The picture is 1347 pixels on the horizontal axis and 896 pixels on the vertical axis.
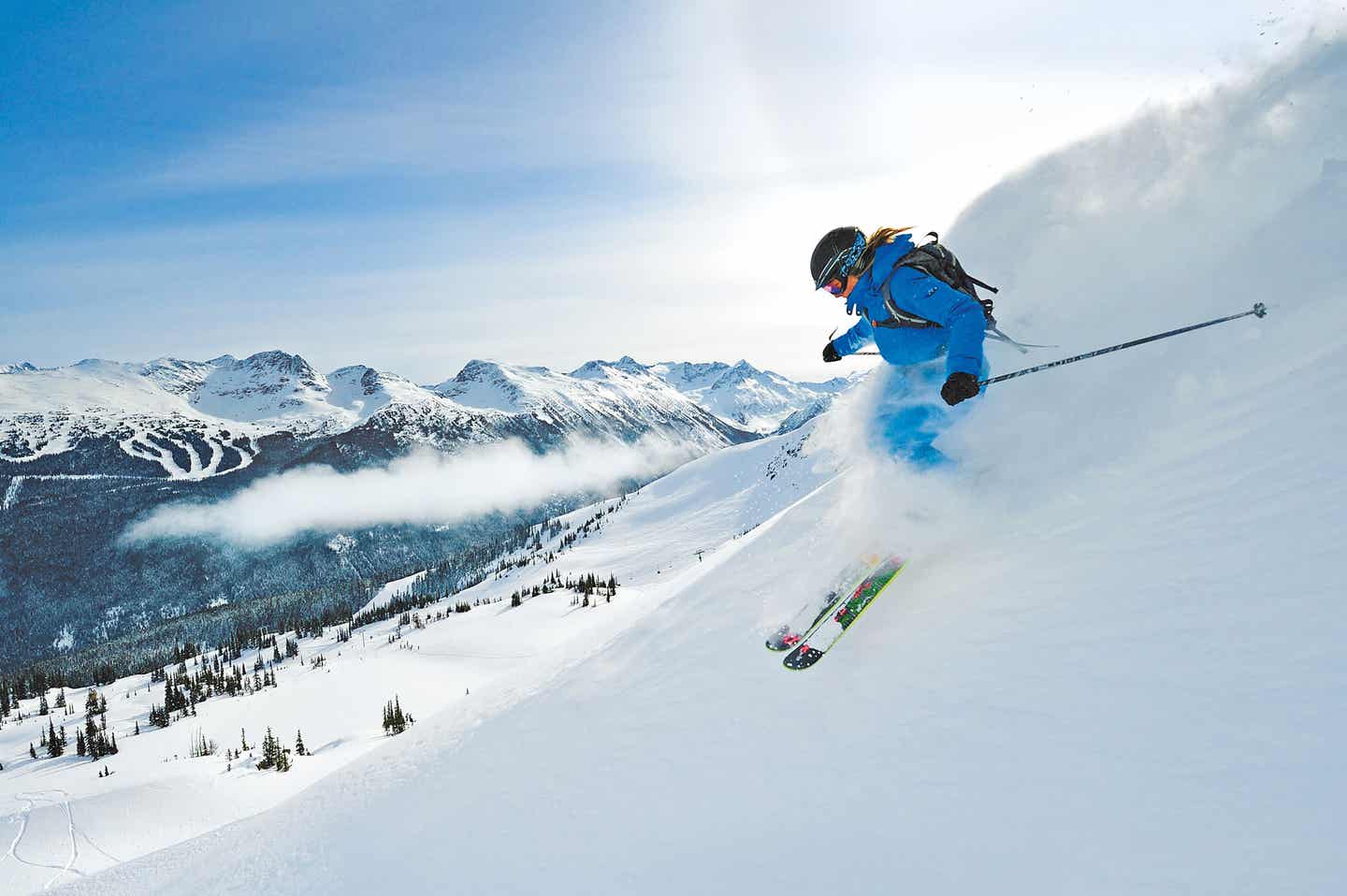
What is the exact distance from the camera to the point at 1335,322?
5.16 m

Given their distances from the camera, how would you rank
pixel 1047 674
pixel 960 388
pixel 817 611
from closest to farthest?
pixel 1047 674 → pixel 960 388 → pixel 817 611

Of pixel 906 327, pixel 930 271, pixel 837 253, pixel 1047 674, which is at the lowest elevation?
pixel 1047 674

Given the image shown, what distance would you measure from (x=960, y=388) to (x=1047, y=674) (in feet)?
8.11

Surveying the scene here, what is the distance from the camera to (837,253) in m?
6.40

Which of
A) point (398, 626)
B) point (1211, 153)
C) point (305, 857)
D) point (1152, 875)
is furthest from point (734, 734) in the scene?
point (398, 626)

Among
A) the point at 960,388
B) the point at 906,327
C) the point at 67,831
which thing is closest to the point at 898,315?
the point at 906,327

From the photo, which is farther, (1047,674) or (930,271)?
(930,271)

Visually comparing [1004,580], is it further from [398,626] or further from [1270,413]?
[398,626]

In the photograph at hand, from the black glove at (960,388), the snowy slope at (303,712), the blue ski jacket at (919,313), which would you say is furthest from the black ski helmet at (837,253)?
the snowy slope at (303,712)

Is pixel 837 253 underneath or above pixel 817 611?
above

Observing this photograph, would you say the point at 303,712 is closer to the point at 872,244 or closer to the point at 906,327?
the point at 906,327

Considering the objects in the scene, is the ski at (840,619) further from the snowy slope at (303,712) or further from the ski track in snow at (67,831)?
the ski track in snow at (67,831)

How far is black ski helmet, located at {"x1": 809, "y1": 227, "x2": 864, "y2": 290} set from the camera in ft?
20.9

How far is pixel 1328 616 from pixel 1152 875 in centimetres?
166
